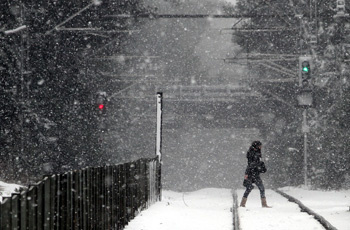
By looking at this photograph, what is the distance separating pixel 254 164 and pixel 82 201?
9.35 m

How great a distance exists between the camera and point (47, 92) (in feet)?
104

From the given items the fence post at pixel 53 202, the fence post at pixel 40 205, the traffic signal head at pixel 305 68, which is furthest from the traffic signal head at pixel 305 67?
the fence post at pixel 40 205

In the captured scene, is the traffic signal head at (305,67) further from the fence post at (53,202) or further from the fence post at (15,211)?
the fence post at (15,211)

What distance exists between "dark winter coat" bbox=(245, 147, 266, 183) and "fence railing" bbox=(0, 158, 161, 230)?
2721 mm

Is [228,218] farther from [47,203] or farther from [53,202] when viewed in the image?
[47,203]

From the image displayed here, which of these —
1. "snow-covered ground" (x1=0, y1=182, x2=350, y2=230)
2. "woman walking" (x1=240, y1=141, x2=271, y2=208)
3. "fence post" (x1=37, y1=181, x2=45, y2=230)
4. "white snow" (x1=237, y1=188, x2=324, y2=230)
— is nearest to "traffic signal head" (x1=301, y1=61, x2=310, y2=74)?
"snow-covered ground" (x1=0, y1=182, x2=350, y2=230)

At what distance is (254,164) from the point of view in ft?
60.0

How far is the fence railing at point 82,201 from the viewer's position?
6.36m

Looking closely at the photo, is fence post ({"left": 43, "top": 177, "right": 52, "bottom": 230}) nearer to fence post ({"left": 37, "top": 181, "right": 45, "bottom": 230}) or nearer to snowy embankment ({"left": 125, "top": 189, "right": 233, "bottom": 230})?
fence post ({"left": 37, "top": 181, "right": 45, "bottom": 230})

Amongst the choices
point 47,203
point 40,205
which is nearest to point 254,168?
point 47,203

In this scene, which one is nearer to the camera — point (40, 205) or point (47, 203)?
point (40, 205)

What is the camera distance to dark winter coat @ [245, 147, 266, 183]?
717 inches

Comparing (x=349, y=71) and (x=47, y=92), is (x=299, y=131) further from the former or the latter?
(x=47, y=92)

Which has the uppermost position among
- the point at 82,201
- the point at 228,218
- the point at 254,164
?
the point at 82,201
